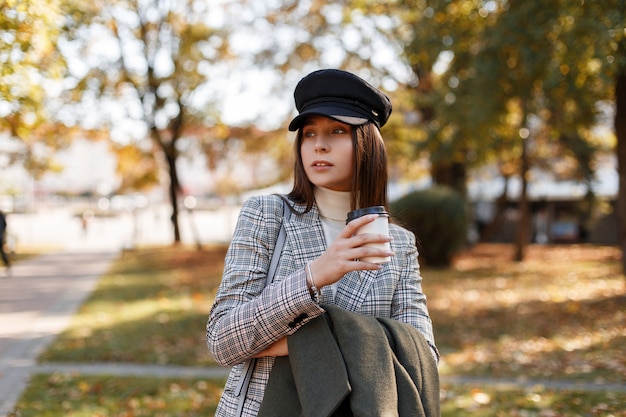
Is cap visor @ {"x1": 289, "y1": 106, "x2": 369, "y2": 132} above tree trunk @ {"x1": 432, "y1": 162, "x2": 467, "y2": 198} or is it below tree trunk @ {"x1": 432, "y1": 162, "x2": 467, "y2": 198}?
below

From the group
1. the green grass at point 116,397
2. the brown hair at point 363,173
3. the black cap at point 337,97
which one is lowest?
the green grass at point 116,397

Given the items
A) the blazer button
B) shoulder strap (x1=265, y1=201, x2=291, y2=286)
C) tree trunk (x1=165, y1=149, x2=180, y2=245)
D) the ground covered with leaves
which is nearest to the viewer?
the blazer button

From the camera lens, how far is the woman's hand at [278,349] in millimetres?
1859

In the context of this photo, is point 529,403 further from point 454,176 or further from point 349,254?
point 454,176

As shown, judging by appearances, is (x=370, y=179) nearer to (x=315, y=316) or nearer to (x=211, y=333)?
(x=315, y=316)

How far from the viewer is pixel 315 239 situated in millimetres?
2105

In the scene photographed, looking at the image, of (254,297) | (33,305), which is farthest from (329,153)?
(33,305)

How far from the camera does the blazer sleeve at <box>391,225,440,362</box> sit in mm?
2117

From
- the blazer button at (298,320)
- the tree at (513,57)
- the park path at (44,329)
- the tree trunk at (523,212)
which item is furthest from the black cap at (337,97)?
the tree trunk at (523,212)

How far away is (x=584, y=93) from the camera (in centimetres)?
1121

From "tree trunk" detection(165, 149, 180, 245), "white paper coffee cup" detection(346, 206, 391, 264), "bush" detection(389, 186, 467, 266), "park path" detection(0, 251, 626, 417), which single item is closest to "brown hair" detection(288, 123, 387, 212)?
"white paper coffee cup" detection(346, 206, 391, 264)

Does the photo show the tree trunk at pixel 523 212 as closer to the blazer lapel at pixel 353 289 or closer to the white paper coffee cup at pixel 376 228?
the blazer lapel at pixel 353 289

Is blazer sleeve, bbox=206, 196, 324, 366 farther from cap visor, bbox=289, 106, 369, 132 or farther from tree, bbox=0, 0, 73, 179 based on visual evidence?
tree, bbox=0, 0, 73, 179

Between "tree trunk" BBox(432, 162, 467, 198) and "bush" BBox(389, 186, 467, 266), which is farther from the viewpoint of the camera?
"tree trunk" BBox(432, 162, 467, 198)
